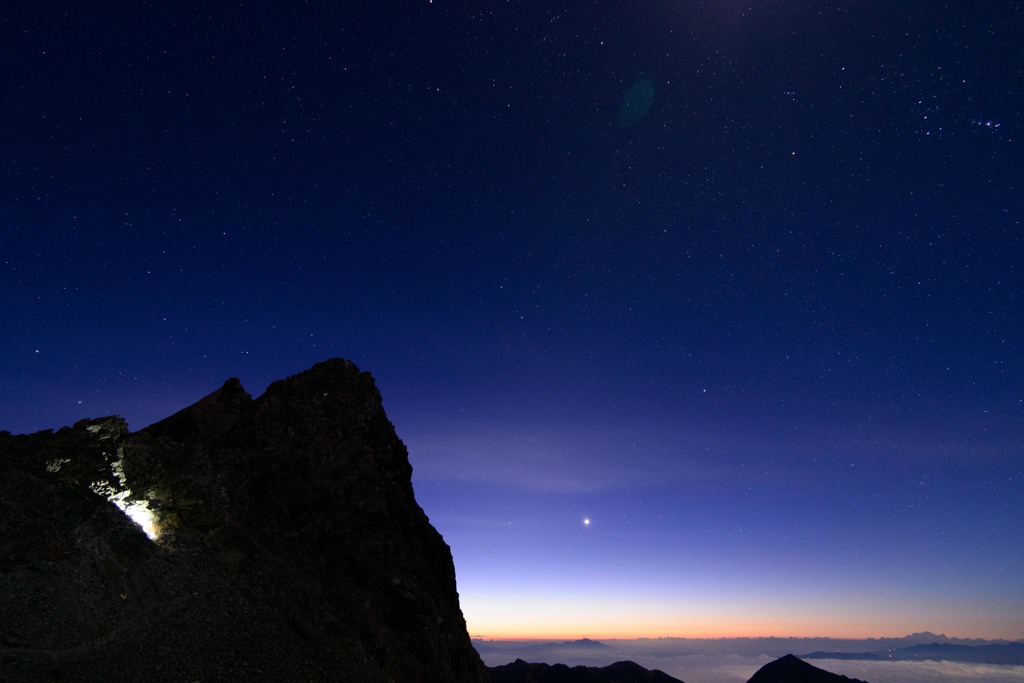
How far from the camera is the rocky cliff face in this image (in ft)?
75.0

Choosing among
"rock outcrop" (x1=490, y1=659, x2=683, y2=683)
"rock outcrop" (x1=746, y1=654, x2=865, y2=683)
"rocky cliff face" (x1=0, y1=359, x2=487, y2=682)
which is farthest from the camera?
"rock outcrop" (x1=746, y1=654, x2=865, y2=683)

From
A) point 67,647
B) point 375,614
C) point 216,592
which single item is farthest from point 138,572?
point 375,614

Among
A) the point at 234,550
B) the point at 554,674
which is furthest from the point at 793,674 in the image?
the point at 234,550

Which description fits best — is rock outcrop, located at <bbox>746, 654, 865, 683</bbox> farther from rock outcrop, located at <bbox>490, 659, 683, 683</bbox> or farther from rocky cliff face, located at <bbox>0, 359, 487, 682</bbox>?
rocky cliff face, located at <bbox>0, 359, 487, 682</bbox>

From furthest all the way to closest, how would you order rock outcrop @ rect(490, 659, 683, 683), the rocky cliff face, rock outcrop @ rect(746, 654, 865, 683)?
rock outcrop @ rect(746, 654, 865, 683) < rock outcrop @ rect(490, 659, 683, 683) < the rocky cliff face

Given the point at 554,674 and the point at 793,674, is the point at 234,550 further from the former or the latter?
the point at 793,674

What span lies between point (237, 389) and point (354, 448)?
40.4 ft

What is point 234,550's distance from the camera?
108 ft

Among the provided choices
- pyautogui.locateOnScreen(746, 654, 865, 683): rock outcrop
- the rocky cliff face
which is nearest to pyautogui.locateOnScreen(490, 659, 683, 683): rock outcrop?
pyautogui.locateOnScreen(746, 654, 865, 683): rock outcrop

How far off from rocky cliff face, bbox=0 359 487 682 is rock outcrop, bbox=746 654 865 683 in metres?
203

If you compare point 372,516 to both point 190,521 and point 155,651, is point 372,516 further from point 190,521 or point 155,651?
point 155,651

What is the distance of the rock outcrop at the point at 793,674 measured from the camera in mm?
185125

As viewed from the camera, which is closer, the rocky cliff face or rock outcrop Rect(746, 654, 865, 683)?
the rocky cliff face

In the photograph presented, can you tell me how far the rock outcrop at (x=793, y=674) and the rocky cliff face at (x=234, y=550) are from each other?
203 meters
